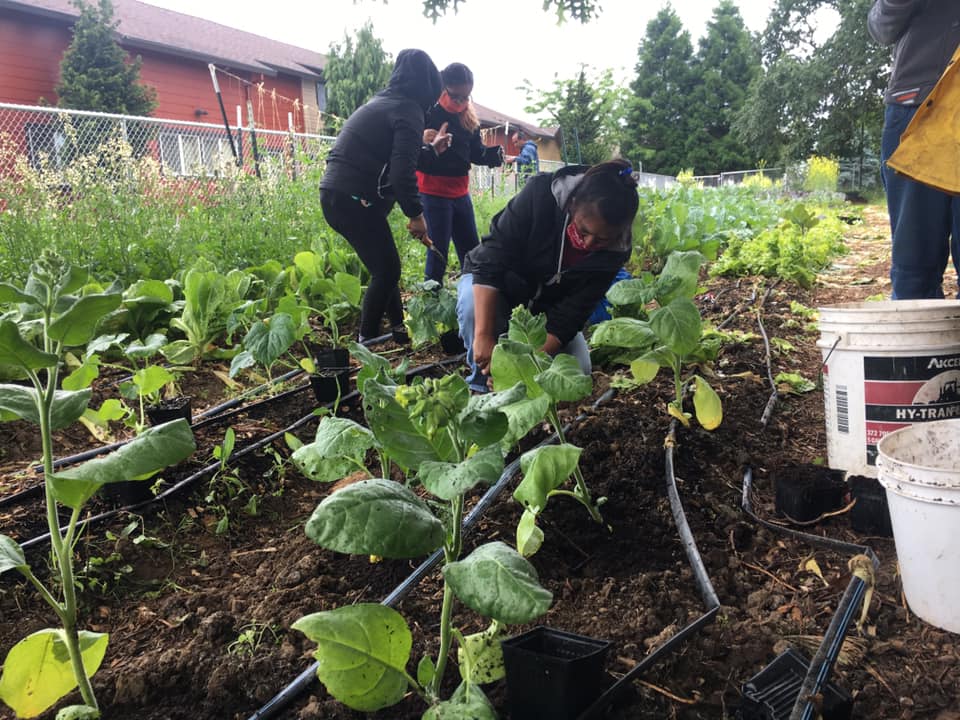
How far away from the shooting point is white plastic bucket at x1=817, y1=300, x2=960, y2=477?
1.84m

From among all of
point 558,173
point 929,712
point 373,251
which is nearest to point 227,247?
point 373,251

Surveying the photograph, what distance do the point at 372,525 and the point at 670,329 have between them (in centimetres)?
139

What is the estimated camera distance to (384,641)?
3.59 feet

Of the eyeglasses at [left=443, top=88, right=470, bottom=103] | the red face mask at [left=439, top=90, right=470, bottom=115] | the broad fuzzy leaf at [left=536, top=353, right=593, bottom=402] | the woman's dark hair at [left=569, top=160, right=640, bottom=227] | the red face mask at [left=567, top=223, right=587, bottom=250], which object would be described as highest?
the eyeglasses at [left=443, top=88, right=470, bottom=103]

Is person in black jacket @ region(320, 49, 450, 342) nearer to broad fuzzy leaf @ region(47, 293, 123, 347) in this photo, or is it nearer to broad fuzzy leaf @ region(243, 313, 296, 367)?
broad fuzzy leaf @ region(243, 313, 296, 367)

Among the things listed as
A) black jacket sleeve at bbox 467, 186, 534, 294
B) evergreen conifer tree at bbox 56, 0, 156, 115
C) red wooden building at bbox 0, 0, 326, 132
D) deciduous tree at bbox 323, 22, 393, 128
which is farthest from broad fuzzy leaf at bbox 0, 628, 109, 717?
deciduous tree at bbox 323, 22, 393, 128

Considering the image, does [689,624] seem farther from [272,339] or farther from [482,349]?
[272,339]

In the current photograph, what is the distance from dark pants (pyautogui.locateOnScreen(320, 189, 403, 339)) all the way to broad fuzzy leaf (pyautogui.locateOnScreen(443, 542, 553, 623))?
2.99 metres

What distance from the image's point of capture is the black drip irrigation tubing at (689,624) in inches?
48.0

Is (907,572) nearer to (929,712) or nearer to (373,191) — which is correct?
(929,712)

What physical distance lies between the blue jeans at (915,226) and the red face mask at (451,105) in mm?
2430

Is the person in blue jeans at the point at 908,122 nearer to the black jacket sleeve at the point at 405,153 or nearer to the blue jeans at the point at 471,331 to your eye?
the blue jeans at the point at 471,331

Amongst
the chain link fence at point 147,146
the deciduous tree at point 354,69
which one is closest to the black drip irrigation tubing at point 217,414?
the chain link fence at point 147,146

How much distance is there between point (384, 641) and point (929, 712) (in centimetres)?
96
